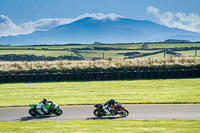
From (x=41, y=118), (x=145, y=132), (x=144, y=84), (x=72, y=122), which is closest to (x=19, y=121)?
(x=41, y=118)

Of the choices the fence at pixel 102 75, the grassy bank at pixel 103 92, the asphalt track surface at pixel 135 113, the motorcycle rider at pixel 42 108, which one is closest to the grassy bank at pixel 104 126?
the asphalt track surface at pixel 135 113

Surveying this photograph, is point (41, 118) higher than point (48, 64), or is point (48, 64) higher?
point (48, 64)

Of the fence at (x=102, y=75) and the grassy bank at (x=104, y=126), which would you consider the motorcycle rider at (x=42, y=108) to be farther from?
the fence at (x=102, y=75)

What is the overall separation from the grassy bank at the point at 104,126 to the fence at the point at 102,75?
759 inches

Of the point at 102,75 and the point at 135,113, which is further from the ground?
the point at 102,75

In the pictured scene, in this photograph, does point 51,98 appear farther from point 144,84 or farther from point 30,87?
point 144,84

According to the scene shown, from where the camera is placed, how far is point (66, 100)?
2741 centimetres

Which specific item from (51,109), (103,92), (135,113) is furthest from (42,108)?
(103,92)

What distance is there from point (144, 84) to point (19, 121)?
55.9 feet

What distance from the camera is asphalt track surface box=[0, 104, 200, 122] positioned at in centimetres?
2044

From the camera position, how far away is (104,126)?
17641mm

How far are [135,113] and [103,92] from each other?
936cm

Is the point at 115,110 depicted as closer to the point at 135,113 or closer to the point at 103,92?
the point at 135,113

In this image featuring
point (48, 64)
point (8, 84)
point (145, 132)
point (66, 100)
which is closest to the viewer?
point (145, 132)
